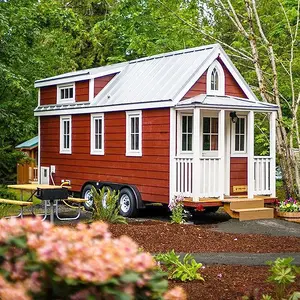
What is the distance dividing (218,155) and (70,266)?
12887mm

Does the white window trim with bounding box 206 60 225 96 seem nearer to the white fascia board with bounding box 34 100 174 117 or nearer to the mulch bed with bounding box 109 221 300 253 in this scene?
the white fascia board with bounding box 34 100 174 117

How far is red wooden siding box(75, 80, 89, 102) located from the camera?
1822cm

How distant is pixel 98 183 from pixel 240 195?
385 cm

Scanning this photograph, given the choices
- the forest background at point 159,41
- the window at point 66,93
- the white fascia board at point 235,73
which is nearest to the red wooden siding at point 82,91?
the window at point 66,93

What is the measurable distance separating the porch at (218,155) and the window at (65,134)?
474cm

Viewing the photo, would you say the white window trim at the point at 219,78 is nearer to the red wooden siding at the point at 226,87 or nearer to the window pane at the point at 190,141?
the red wooden siding at the point at 226,87

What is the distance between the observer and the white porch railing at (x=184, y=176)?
14570 millimetres

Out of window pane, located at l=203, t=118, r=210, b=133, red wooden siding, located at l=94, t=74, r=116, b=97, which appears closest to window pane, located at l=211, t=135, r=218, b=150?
window pane, located at l=203, t=118, r=210, b=133

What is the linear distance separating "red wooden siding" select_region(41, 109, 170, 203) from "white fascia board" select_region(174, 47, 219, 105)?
468 mm

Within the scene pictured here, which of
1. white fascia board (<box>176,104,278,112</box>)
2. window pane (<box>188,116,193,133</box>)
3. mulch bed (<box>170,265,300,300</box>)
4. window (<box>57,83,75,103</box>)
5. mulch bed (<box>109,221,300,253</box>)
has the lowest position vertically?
mulch bed (<box>170,265,300,300</box>)

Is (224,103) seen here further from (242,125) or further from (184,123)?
(242,125)

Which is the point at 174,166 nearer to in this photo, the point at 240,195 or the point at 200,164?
the point at 200,164

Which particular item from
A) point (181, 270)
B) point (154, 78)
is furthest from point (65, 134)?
point (181, 270)

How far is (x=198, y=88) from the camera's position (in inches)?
614
